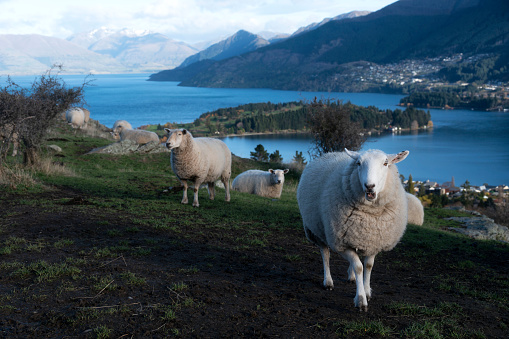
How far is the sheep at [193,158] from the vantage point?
1181 cm

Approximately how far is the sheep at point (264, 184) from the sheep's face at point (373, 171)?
12.0 meters

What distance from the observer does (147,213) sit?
397 inches

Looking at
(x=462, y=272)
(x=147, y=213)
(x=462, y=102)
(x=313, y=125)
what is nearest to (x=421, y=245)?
(x=462, y=272)

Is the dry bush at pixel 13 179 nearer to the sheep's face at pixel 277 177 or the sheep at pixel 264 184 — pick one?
the sheep at pixel 264 184

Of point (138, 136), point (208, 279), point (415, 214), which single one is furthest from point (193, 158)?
point (138, 136)

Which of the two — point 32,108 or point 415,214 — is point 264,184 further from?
point 32,108

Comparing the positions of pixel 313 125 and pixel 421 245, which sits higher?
pixel 313 125

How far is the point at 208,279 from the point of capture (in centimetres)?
574

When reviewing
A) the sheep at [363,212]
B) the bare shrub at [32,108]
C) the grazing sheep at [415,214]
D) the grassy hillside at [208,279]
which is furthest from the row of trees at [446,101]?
the sheep at [363,212]

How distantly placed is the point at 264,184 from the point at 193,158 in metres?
6.19

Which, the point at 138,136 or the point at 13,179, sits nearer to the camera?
the point at 13,179

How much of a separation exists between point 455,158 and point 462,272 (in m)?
75.4

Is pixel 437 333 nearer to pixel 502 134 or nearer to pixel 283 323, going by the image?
pixel 283 323

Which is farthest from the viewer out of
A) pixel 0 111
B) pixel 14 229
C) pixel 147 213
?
pixel 0 111
